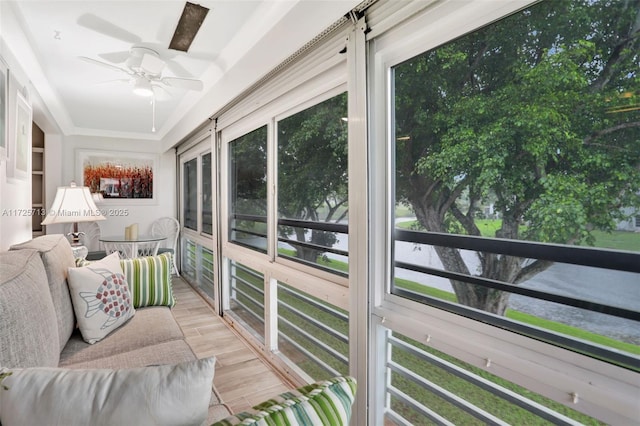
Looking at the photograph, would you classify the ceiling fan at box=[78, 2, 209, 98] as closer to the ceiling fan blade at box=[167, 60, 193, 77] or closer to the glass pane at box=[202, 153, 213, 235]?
the ceiling fan blade at box=[167, 60, 193, 77]

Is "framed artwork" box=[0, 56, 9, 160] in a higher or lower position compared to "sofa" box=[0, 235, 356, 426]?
higher

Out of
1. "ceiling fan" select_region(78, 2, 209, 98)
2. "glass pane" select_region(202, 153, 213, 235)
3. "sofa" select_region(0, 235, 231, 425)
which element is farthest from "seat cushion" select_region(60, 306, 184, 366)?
"glass pane" select_region(202, 153, 213, 235)

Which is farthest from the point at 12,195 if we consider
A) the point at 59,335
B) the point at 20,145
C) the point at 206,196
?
the point at 206,196

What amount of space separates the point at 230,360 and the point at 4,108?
2174mm

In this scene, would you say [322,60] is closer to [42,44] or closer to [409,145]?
[409,145]

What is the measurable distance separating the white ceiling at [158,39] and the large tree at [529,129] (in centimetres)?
63

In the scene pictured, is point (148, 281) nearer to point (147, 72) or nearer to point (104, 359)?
point (104, 359)

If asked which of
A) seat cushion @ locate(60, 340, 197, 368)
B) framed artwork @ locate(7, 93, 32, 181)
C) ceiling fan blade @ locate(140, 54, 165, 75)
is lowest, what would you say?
seat cushion @ locate(60, 340, 197, 368)

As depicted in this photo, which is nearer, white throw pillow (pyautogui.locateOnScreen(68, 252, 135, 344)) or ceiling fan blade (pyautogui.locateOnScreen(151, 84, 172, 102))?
white throw pillow (pyautogui.locateOnScreen(68, 252, 135, 344))

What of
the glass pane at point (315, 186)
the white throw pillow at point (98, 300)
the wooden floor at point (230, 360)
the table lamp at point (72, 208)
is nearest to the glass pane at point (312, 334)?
the wooden floor at point (230, 360)

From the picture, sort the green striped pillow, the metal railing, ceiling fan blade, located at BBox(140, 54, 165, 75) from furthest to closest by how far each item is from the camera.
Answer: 1. ceiling fan blade, located at BBox(140, 54, 165, 75)
2. the green striped pillow
3. the metal railing

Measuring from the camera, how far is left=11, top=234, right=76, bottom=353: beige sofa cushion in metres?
1.51

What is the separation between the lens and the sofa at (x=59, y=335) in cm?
90

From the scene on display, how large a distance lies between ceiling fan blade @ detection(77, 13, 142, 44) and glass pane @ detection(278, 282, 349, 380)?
81.3 inches
